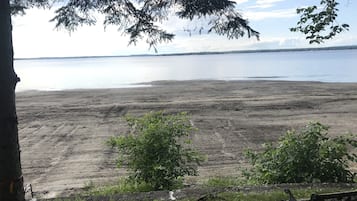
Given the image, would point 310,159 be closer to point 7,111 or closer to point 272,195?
point 272,195

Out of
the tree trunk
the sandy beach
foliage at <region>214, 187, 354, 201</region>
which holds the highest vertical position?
the tree trunk

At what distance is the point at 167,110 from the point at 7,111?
77.5 feet

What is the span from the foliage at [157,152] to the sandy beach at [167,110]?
4406 millimetres

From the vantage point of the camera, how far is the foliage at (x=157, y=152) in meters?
7.59

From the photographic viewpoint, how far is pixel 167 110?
2800 centimetres

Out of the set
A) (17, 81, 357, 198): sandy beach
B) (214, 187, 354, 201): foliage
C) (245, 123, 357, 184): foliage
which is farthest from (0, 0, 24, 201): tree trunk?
(17, 81, 357, 198): sandy beach

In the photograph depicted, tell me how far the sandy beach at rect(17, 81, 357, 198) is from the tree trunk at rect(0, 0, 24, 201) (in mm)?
7200

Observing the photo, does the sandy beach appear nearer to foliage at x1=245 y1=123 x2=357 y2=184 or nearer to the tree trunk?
foliage at x1=245 y1=123 x2=357 y2=184

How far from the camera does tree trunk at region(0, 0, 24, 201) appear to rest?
439cm

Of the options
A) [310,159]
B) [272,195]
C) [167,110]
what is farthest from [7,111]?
[167,110]

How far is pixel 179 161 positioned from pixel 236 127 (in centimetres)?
1387

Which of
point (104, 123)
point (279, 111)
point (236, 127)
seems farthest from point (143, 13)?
point (279, 111)

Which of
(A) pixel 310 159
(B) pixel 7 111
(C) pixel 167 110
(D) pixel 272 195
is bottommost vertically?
(C) pixel 167 110

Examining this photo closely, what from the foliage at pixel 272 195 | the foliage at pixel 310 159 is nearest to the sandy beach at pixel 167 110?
the foliage at pixel 310 159
